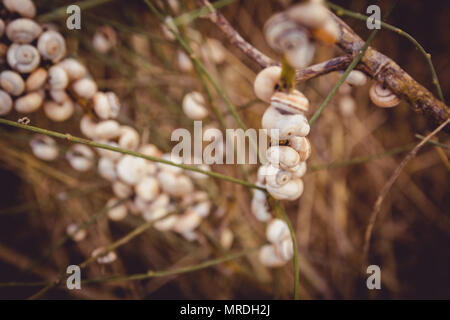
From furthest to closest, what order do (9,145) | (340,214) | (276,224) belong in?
1. (340,214)
2. (9,145)
3. (276,224)

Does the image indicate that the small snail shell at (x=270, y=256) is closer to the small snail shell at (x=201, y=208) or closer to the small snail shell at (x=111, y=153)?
the small snail shell at (x=201, y=208)

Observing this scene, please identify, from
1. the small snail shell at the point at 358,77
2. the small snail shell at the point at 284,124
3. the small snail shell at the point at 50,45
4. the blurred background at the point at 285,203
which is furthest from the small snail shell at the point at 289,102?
the blurred background at the point at 285,203

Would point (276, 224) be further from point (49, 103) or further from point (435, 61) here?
point (435, 61)

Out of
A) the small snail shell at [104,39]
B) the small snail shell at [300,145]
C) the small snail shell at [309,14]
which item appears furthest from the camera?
the small snail shell at [104,39]

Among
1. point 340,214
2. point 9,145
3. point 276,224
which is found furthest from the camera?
point 340,214

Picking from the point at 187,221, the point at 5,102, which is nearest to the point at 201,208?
the point at 187,221

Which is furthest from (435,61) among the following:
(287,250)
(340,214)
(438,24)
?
(287,250)
